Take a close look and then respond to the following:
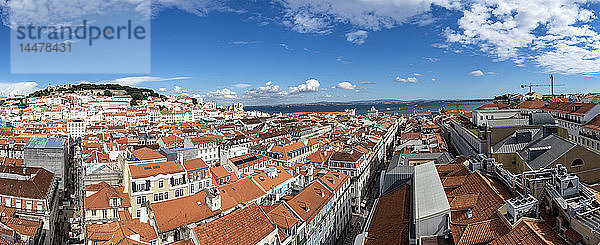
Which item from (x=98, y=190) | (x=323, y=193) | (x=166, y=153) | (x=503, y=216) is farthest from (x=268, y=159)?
(x=503, y=216)

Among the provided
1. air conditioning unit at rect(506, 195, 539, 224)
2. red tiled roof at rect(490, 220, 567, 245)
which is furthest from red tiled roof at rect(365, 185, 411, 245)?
red tiled roof at rect(490, 220, 567, 245)

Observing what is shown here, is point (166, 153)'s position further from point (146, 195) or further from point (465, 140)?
point (465, 140)

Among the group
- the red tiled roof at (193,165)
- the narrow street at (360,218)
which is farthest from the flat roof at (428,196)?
the red tiled roof at (193,165)

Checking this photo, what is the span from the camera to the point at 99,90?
165375 mm

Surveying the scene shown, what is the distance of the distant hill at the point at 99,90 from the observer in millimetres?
153600

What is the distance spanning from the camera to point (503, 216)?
11383 millimetres

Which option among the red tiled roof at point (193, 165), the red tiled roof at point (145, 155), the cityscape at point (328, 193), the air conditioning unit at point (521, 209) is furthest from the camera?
the red tiled roof at point (193, 165)

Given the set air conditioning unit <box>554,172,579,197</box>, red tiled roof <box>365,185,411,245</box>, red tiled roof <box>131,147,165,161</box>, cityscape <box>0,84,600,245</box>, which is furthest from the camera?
red tiled roof <box>131,147,165,161</box>

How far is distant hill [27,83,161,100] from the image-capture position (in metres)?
154

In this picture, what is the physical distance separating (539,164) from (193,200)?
2067 centimetres

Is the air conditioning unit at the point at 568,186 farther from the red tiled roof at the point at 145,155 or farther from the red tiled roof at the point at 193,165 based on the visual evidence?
the red tiled roof at the point at 145,155

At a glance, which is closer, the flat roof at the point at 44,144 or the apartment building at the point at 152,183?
the apartment building at the point at 152,183

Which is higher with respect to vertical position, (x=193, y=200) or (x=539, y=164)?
(x=539, y=164)

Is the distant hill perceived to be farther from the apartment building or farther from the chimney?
the chimney
